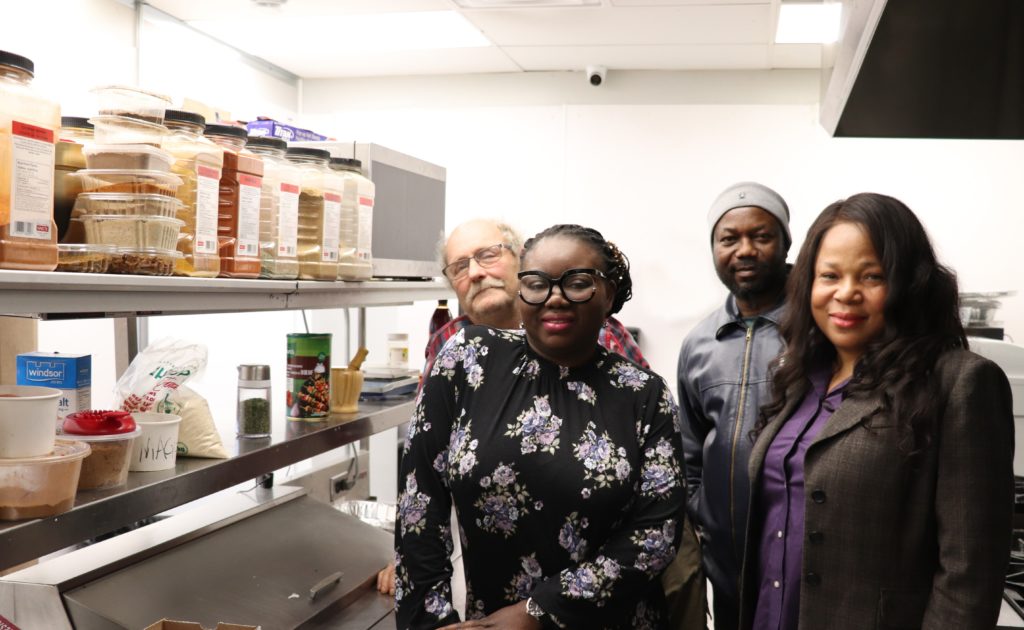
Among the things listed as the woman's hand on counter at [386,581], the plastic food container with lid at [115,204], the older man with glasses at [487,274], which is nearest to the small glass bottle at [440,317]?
the older man with glasses at [487,274]

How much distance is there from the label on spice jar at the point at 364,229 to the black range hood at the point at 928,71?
104cm

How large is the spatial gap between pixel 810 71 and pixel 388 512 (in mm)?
3039

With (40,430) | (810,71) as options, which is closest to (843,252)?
(40,430)

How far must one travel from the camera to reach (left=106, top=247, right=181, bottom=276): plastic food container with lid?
4.45ft

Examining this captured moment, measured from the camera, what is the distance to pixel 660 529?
4.83 feet

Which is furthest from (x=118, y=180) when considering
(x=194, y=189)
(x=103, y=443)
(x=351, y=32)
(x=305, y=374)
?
(x=351, y=32)

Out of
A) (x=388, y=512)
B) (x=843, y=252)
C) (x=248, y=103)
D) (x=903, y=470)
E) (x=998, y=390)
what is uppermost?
(x=248, y=103)

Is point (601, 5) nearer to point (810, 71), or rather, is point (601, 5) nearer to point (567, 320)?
point (810, 71)

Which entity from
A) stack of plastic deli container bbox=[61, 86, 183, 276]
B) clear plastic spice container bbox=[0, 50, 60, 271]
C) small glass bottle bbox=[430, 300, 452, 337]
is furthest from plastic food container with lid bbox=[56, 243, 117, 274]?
small glass bottle bbox=[430, 300, 452, 337]

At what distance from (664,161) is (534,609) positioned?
11.3 feet

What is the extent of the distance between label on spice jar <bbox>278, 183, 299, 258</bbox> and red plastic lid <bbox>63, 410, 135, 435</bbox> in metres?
0.47

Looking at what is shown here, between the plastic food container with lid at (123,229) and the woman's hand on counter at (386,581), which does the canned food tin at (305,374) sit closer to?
the woman's hand on counter at (386,581)

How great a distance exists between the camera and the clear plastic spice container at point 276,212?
178 centimetres

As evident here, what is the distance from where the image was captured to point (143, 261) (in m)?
1.38
